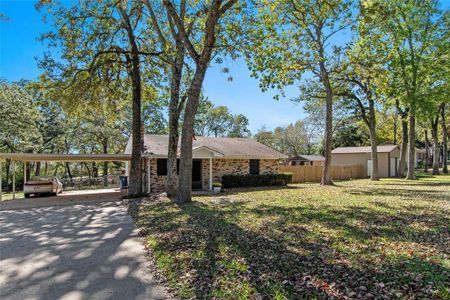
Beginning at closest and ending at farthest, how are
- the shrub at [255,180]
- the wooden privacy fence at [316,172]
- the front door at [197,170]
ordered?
the shrub at [255,180] → the front door at [197,170] → the wooden privacy fence at [316,172]

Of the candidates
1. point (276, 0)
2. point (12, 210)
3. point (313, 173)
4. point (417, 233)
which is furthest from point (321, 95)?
point (12, 210)

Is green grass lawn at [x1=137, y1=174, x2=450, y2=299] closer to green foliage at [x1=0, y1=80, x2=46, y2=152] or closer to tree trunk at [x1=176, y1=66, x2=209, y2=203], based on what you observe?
tree trunk at [x1=176, y1=66, x2=209, y2=203]

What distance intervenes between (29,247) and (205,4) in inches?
451

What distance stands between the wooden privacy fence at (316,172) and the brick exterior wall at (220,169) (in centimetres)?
251

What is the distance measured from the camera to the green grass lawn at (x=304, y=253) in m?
3.61

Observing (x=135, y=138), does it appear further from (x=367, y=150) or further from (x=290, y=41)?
(x=367, y=150)

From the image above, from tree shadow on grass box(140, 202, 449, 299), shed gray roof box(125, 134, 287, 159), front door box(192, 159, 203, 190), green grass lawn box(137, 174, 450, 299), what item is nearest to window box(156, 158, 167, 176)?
shed gray roof box(125, 134, 287, 159)

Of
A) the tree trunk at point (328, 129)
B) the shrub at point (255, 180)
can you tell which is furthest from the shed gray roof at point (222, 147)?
the tree trunk at point (328, 129)

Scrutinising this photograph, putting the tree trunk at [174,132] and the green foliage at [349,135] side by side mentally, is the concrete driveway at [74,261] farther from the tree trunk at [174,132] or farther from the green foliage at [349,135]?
the green foliage at [349,135]

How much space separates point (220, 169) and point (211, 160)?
1.60m

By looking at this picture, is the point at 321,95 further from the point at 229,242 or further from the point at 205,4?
the point at 229,242

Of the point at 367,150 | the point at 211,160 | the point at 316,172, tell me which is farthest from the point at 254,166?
the point at 367,150

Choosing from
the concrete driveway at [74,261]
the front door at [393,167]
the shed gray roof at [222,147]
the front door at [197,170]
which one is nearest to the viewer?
the concrete driveway at [74,261]

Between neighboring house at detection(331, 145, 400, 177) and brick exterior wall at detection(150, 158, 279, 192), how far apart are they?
48.4 ft
